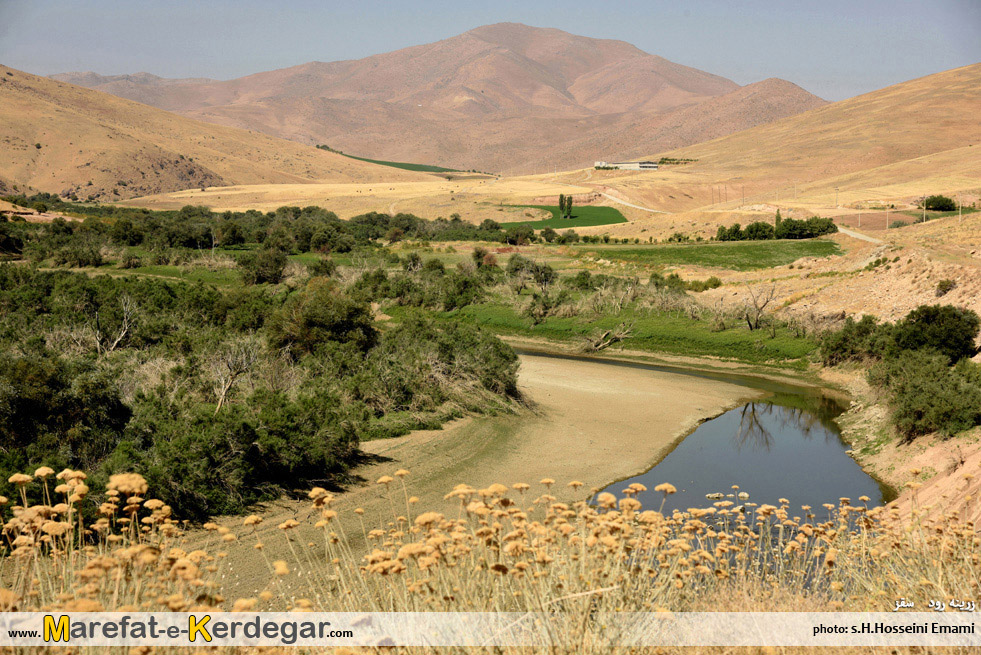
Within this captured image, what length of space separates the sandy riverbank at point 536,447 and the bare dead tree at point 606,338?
6.22 m

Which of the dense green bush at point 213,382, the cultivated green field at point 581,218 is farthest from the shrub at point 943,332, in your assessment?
the cultivated green field at point 581,218

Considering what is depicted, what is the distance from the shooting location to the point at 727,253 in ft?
183

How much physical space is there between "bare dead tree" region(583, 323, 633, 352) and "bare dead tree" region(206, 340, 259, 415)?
16651 mm

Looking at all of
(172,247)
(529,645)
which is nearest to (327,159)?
(172,247)

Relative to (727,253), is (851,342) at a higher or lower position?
lower

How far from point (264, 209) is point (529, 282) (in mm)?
72062

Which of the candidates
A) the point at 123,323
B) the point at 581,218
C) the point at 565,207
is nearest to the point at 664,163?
the point at 565,207

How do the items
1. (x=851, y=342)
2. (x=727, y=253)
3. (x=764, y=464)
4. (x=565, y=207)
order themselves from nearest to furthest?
1. (x=764, y=464)
2. (x=851, y=342)
3. (x=727, y=253)
4. (x=565, y=207)

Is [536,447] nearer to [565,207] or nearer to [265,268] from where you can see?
[265,268]

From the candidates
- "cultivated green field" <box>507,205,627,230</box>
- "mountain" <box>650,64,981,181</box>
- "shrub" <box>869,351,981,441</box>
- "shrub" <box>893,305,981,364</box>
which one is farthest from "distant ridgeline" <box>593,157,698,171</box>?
"shrub" <box>869,351,981,441</box>

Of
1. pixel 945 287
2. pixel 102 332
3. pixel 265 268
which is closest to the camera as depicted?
pixel 102 332

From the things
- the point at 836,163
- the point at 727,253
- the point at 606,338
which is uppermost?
the point at 836,163

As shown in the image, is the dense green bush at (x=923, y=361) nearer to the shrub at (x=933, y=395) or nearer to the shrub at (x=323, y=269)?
the shrub at (x=933, y=395)

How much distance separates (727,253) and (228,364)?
45.7 meters
